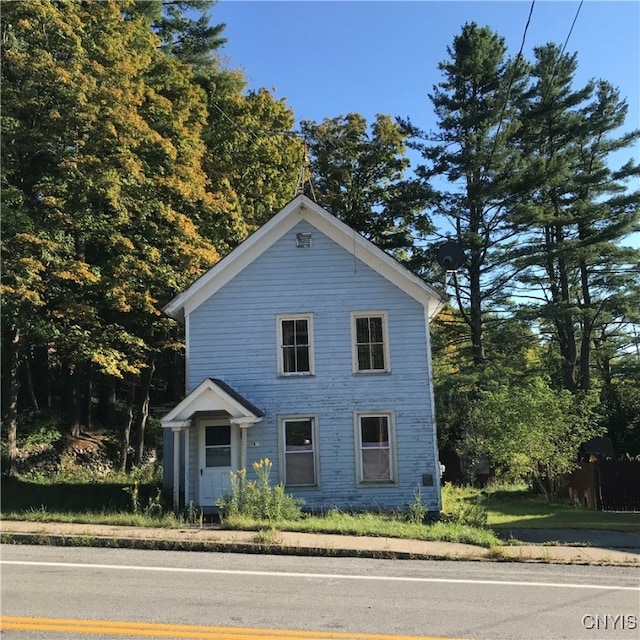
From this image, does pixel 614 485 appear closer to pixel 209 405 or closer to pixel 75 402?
pixel 209 405

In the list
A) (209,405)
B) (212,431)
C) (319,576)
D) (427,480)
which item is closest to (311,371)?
(209,405)

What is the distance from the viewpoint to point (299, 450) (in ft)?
49.4

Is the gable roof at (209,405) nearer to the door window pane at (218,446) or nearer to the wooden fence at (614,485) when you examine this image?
the door window pane at (218,446)

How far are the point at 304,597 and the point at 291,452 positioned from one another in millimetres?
8219

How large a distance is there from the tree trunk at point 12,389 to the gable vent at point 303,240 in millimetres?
9907

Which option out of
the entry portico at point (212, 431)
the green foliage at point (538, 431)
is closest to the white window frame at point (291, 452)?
the entry portico at point (212, 431)

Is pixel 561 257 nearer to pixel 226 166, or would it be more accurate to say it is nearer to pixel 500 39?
pixel 500 39

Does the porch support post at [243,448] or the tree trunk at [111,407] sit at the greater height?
the tree trunk at [111,407]

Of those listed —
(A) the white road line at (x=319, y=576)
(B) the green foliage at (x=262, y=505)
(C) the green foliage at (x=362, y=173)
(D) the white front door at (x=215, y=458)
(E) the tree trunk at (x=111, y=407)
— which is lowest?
(A) the white road line at (x=319, y=576)

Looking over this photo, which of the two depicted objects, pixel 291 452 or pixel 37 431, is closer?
pixel 291 452

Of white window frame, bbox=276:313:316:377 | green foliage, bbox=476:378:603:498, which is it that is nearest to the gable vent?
white window frame, bbox=276:313:316:377

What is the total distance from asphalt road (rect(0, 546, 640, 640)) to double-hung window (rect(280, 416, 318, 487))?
543 cm

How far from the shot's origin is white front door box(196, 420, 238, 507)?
14789mm

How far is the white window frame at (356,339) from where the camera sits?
15.2 metres
